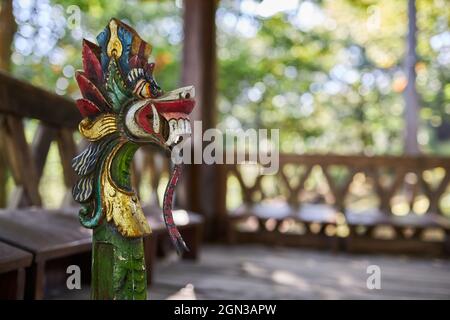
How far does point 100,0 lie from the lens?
16.8 ft

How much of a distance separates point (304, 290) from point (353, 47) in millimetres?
7959

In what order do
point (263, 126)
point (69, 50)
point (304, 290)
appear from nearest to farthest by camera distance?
point (304, 290) < point (69, 50) < point (263, 126)

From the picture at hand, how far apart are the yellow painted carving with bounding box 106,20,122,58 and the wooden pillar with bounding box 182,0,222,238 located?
10.5 feet

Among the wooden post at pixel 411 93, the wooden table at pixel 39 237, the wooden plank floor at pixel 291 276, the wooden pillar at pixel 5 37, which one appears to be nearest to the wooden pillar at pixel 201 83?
the wooden plank floor at pixel 291 276

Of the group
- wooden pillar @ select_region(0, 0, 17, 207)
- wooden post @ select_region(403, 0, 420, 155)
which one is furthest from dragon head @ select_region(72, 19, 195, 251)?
wooden post @ select_region(403, 0, 420, 155)

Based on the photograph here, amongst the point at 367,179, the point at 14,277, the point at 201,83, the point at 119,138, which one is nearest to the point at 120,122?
the point at 119,138

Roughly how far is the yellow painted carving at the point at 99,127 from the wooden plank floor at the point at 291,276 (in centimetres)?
109

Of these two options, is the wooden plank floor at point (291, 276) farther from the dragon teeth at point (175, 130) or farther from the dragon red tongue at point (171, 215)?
the dragon teeth at point (175, 130)

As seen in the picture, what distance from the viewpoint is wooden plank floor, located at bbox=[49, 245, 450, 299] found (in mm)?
2502

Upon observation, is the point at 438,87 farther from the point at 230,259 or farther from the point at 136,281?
the point at 136,281

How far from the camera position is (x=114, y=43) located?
142cm

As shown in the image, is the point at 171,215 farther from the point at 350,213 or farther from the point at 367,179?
the point at 367,179

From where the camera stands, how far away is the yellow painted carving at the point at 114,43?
1.41m

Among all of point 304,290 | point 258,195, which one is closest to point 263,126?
point 258,195
